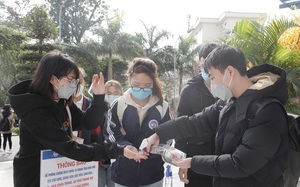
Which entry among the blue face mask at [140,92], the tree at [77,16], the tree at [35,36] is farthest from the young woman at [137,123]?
the tree at [77,16]

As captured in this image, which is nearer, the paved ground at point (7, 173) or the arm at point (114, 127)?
the arm at point (114, 127)

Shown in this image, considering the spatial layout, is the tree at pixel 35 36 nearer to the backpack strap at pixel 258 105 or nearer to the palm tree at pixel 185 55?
the backpack strap at pixel 258 105

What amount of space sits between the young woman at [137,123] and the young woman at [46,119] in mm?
301

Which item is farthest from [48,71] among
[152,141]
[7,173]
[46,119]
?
[7,173]

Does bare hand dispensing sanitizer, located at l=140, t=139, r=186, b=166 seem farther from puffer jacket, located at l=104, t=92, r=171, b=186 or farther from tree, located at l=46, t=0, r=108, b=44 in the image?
tree, located at l=46, t=0, r=108, b=44

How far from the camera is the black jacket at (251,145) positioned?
1487 millimetres

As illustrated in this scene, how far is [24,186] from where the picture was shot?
177cm

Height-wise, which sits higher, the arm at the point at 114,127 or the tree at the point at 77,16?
the tree at the point at 77,16

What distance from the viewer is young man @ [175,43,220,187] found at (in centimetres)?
254

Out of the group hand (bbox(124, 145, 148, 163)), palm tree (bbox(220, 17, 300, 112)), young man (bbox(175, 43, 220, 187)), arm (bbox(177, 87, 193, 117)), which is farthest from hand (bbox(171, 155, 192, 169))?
palm tree (bbox(220, 17, 300, 112))

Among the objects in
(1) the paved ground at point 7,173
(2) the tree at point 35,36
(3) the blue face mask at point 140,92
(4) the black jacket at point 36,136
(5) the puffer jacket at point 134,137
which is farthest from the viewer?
(2) the tree at point 35,36

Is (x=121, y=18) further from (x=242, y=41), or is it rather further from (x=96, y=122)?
(x=96, y=122)

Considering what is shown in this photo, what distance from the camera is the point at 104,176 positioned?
10.1ft

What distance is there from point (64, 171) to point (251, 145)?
1.20m
